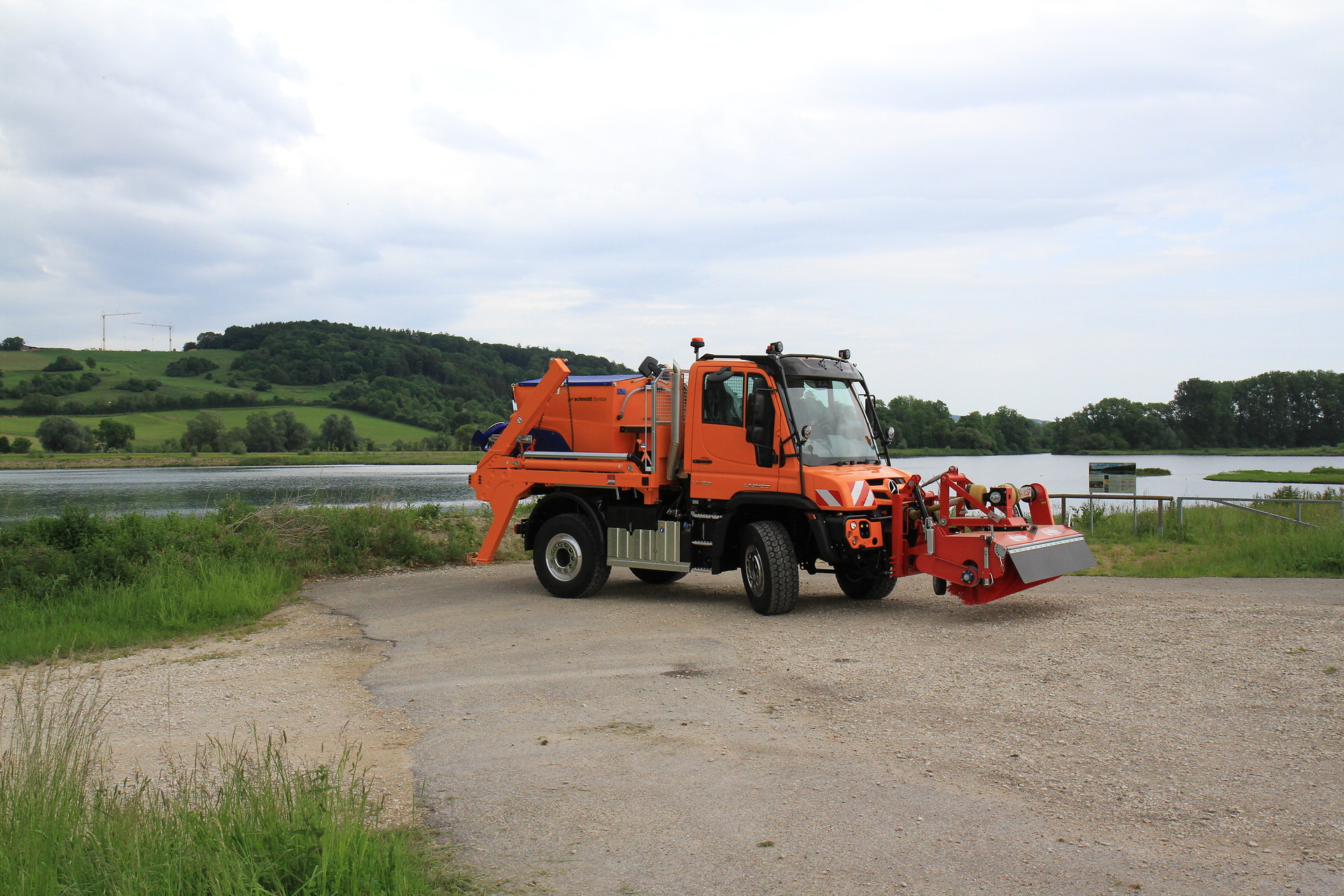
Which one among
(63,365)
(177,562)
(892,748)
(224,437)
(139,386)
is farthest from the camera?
(63,365)

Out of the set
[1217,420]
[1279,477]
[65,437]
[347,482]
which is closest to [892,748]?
[347,482]

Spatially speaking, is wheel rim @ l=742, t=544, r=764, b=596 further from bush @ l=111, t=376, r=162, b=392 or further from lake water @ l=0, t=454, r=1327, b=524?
bush @ l=111, t=376, r=162, b=392

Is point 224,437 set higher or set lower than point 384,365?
lower

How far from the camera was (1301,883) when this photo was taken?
3.70 metres

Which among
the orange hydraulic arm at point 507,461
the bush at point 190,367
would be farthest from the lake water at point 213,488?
the bush at point 190,367

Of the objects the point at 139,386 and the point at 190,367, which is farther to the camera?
the point at 190,367

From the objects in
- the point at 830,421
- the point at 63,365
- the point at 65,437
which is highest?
the point at 63,365

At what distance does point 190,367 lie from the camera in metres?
80.0

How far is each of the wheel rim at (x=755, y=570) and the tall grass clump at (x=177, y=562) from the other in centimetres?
609

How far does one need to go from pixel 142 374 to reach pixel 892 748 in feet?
281

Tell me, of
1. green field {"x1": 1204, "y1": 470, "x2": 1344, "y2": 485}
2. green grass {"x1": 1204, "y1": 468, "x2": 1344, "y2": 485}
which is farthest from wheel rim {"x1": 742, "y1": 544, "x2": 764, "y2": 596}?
green grass {"x1": 1204, "y1": 468, "x2": 1344, "y2": 485}

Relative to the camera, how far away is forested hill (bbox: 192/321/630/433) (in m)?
58.7

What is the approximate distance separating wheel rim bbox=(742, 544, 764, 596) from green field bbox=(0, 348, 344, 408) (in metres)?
65.7

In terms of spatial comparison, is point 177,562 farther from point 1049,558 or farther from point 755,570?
point 1049,558
